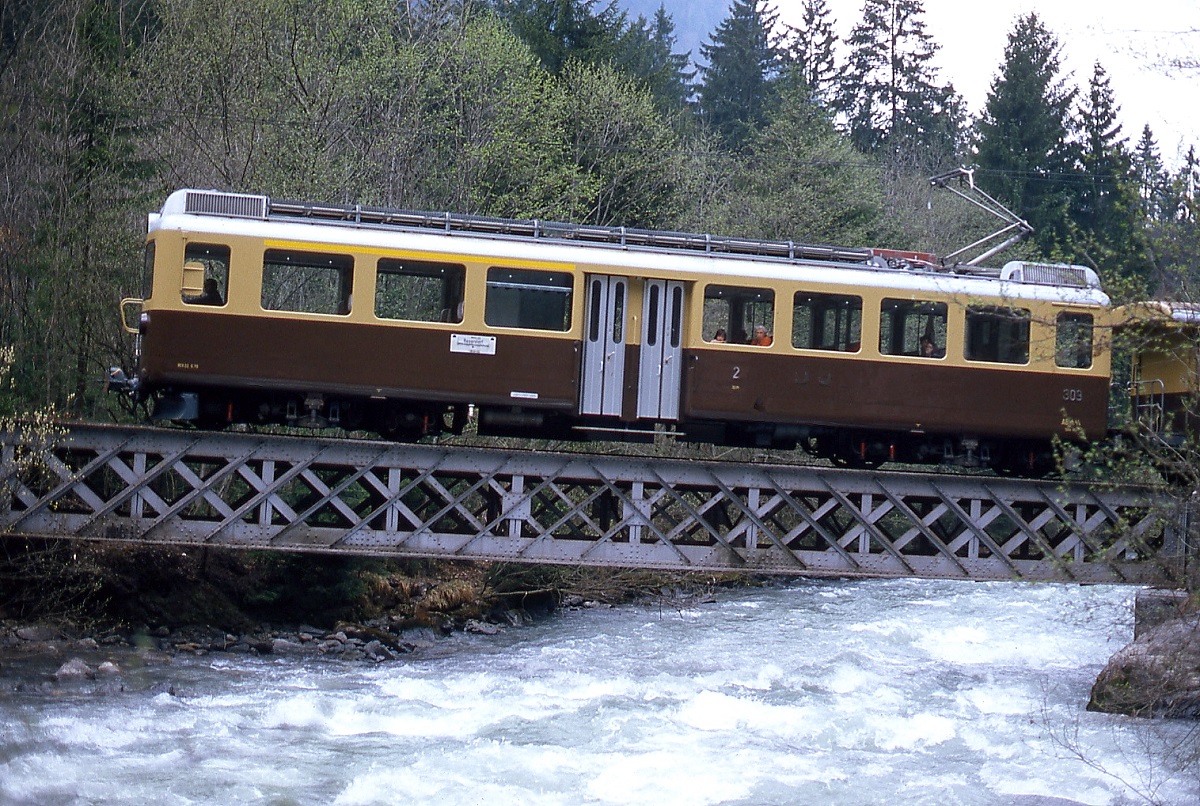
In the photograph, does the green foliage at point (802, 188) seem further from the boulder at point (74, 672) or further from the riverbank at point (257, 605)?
the boulder at point (74, 672)

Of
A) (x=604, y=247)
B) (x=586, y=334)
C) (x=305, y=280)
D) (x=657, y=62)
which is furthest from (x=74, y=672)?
(x=657, y=62)

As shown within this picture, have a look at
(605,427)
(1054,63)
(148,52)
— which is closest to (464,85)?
(148,52)

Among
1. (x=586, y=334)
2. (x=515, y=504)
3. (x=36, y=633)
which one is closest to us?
(x=586, y=334)

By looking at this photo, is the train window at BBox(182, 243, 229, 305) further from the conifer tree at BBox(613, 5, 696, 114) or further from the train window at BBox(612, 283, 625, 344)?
the conifer tree at BBox(613, 5, 696, 114)

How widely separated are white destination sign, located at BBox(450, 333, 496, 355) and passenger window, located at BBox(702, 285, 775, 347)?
2.67 meters

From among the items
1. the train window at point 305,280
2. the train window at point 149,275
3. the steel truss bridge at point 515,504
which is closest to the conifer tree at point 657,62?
the steel truss bridge at point 515,504

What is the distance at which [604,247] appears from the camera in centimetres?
1670

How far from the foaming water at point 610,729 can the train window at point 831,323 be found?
14.0 ft

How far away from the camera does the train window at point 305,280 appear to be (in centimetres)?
1600

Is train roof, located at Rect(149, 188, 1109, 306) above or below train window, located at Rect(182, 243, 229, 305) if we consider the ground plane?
above

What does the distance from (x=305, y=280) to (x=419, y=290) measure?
1371mm

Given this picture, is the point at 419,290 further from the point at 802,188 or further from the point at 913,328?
the point at 802,188

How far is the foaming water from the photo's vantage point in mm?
13930

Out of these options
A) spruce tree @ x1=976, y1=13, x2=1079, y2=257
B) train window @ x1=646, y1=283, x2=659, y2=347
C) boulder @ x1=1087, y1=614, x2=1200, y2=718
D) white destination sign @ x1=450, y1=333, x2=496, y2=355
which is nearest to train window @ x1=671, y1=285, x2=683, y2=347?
train window @ x1=646, y1=283, x2=659, y2=347
